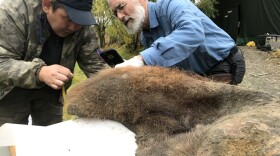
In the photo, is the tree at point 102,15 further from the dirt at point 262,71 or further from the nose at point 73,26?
the nose at point 73,26

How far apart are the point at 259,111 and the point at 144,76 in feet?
1.95

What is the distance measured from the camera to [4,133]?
6.21 ft

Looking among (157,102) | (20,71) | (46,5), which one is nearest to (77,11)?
(46,5)

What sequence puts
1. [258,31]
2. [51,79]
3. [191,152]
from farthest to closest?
1. [258,31]
2. [51,79]
3. [191,152]

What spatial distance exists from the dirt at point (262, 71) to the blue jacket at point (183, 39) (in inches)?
206

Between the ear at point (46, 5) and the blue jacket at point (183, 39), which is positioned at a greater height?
the ear at point (46, 5)

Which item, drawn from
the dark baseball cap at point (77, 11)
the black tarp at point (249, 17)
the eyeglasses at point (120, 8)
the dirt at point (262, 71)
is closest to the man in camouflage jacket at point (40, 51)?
the dark baseball cap at point (77, 11)

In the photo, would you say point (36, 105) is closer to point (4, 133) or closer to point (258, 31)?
point (4, 133)

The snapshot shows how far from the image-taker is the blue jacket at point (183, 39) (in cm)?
238

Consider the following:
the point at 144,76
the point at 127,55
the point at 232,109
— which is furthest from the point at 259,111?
the point at 127,55

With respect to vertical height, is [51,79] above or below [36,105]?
above

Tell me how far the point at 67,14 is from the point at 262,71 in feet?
31.5

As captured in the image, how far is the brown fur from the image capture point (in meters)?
1.66

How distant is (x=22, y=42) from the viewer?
2.94 m
